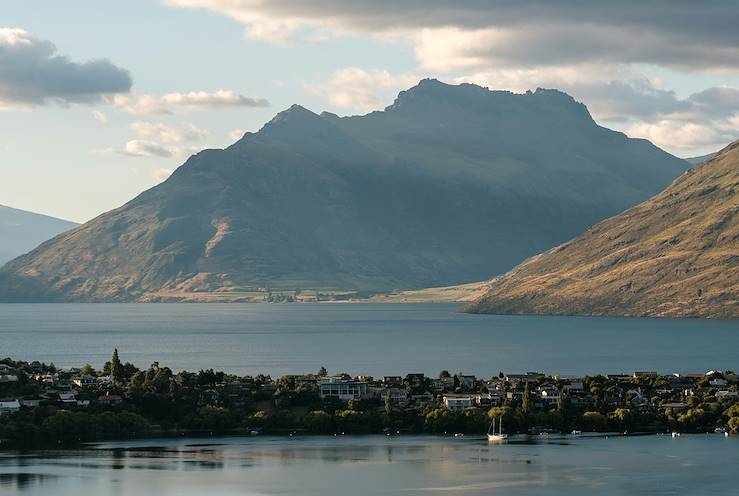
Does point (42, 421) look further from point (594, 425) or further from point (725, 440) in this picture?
point (725, 440)

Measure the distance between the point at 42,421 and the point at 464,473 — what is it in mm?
62896

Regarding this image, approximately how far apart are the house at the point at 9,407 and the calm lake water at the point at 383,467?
69.3 ft

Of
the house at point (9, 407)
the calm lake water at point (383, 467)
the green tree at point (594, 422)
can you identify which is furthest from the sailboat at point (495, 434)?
the house at point (9, 407)

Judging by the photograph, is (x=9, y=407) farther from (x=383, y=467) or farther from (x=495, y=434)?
(x=495, y=434)

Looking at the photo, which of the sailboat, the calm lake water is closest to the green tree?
the calm lake water

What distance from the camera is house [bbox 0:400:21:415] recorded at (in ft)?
641

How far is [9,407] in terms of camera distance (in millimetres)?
196875

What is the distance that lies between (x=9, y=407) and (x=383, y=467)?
6085 centimetres

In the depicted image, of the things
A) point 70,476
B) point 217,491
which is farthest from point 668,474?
point 70,476

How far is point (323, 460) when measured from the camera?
16738 cm

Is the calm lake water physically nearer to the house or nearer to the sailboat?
the sailboat

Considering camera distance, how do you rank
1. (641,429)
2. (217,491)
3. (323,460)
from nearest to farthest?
(217,491), (323,460), (641,429)

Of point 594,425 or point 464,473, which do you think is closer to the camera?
point 464,473

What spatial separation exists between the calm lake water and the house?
→ 69.3 feet
